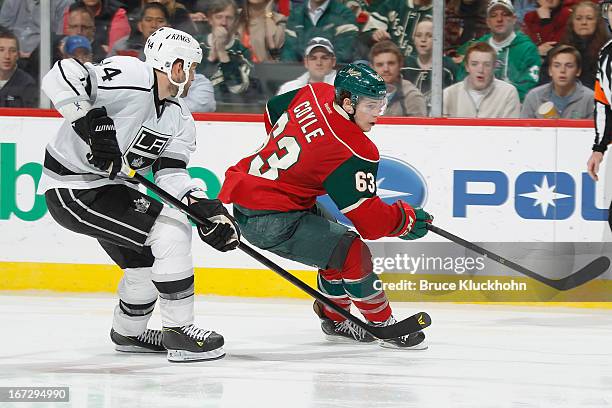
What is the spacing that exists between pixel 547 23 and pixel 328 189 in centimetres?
192

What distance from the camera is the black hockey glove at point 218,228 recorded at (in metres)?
4.02

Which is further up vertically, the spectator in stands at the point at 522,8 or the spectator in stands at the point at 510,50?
the spectator in stands at the point at 522,8

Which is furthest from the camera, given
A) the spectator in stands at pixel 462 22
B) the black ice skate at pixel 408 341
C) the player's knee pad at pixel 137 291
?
the spectator in stands at pixel 462 22

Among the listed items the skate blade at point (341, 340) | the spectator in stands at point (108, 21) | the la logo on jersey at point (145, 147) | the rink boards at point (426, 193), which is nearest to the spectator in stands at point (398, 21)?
the rink boards at point (426, 193)

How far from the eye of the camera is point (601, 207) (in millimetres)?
5473

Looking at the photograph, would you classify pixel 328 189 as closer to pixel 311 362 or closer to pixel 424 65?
pixel 311 362

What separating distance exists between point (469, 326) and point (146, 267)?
5.07ft

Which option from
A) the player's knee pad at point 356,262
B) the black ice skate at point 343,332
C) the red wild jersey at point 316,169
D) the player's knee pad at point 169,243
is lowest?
the black ice skate at point 343,332

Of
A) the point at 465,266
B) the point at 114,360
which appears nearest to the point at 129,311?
the point at 114,360

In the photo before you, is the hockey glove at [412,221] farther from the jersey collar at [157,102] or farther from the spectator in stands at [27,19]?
the spectator in stands at [27,19]

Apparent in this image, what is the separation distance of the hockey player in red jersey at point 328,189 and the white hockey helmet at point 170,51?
1.43 ft

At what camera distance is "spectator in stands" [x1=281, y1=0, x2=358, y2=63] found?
18.6 ft

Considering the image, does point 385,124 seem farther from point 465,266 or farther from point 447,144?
point 465,266

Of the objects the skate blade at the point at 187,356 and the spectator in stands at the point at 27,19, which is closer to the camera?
the skate blade at the point at 187,356
